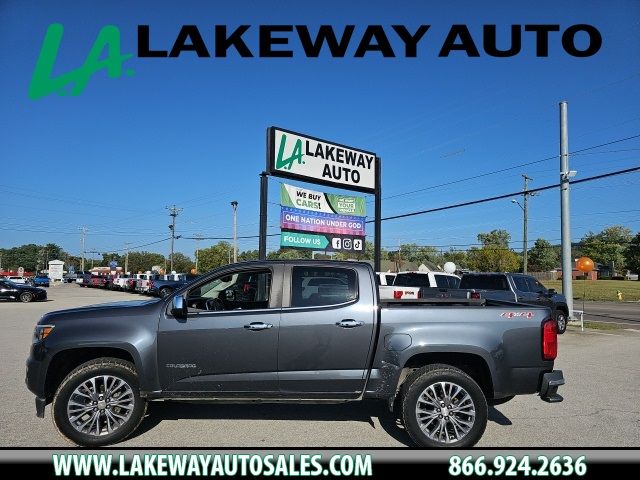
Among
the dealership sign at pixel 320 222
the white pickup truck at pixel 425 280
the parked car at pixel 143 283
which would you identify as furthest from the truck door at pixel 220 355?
the parked car at pixel 143 283

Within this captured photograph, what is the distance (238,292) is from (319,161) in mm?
10826

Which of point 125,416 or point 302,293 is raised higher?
point 302,293

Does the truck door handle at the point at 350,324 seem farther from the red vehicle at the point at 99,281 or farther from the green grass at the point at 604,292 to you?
the red vehicle at the point at 99,281

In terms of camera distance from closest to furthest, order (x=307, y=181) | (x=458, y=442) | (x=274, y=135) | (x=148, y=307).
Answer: (x=458, y=442) → (x=148, y=307) → (x=274, y=135) → (x=307, y=181)

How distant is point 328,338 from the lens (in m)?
5.09

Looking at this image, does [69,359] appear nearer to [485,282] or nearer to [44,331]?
[44,331]

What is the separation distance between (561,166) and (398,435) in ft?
59.5

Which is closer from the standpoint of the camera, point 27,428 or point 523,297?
point 27,428

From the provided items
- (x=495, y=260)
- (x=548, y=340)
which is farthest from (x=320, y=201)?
(x=495, y=260)

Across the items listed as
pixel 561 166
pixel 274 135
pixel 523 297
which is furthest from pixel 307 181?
pixel 561 166

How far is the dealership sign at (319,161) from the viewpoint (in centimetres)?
1517

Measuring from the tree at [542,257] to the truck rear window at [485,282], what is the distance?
120m

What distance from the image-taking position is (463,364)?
527 cm

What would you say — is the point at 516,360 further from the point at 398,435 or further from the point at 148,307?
the point at 148,307
